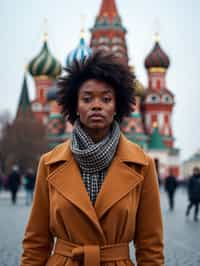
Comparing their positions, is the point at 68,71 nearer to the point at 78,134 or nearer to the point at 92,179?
the point at 78,134

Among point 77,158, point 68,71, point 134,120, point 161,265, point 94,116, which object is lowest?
point 134,120

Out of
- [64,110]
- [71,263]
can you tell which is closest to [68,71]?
[64,110]

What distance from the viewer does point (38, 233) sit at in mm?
3055

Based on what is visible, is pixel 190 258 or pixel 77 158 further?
pixel 190 258

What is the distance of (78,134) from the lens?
3.11 meters

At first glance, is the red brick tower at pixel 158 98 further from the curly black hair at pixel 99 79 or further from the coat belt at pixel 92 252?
the coat belt at pixel 92 252

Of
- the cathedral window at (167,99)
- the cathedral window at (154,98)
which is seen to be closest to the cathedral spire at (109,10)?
the cathedral window at (154,98)

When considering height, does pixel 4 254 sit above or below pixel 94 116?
below

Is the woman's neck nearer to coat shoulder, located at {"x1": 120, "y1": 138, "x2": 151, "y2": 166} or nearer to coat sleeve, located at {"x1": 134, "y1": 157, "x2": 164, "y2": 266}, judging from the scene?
coat shoulder, located at {"x1": 120, "y1": 138, "x2": 151, "y2": 166}

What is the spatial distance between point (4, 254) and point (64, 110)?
495cm

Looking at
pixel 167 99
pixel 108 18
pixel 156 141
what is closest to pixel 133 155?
pixel 156 141

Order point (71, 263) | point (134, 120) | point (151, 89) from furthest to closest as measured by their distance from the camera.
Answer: point (151, 89) → point (134, 120) → point (71, 263)

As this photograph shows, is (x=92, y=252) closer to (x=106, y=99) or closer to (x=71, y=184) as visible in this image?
(x=71, y=184)

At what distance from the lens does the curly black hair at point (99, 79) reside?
3.13 m
